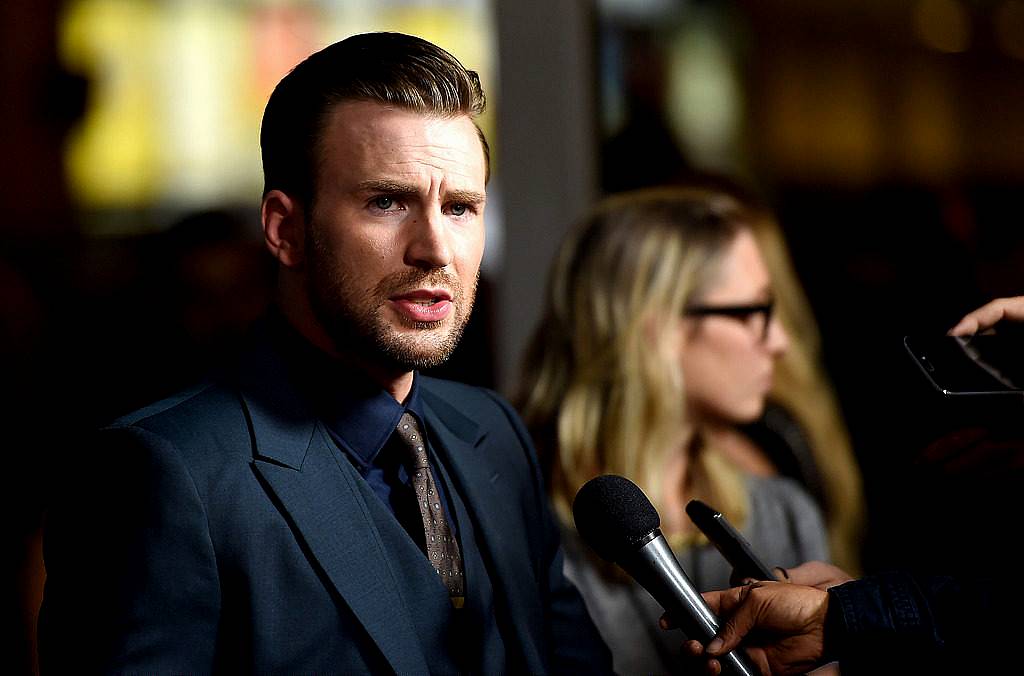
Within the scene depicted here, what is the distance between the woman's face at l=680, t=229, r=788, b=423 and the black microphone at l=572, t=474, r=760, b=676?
0.76m

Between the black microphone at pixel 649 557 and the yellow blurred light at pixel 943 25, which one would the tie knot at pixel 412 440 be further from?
the yellow blurred light at pixel 943 25

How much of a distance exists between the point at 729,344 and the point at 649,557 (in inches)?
32.4

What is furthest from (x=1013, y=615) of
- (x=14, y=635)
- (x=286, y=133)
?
(x=14, y=635)

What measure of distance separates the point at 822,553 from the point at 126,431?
116 cm

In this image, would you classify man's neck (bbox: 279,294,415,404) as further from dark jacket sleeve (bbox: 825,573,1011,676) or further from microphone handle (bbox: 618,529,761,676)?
dark jacket sleeve (bbox: 825,573,1011,676)

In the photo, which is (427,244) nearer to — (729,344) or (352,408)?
(352,408)

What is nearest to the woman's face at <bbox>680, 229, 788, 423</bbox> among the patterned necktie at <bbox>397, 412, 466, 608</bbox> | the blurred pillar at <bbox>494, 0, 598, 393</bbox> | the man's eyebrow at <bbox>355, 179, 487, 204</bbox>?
the patterned necktie at <bbox>397, 412, 466, 608</bbox>

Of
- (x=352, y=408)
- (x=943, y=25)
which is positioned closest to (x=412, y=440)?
(x=352, y=408)

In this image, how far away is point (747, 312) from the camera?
5.98ft

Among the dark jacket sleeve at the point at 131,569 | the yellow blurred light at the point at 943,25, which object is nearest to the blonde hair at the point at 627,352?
the dark jacket sleeve at the point at 131,569

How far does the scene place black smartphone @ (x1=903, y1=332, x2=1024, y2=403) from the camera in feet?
3.76

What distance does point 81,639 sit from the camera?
0.98 metres

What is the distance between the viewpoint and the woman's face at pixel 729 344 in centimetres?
181

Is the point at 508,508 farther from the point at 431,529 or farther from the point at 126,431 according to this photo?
the point at 126,431
